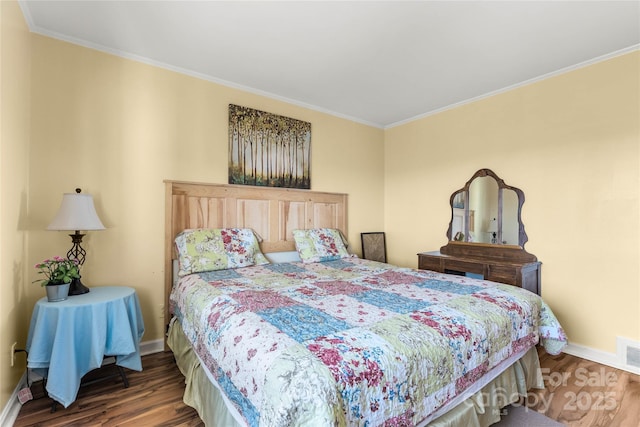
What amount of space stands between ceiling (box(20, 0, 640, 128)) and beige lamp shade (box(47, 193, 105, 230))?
1.26 m

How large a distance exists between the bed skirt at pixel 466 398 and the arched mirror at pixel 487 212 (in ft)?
4.60

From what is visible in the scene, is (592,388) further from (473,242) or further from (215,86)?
(215,86)

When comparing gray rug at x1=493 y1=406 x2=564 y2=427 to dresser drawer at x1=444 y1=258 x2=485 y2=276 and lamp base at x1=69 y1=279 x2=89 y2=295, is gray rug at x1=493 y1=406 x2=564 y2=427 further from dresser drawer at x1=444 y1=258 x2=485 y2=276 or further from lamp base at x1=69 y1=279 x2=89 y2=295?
lamp base at x1=69 y1=279 x2=89 y2=295

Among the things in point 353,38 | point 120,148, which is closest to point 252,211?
point 120,148

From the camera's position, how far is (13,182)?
5.76ft

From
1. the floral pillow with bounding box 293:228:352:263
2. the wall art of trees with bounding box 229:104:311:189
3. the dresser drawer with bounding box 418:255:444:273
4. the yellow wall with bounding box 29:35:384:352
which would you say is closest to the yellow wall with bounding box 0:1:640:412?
the yellow wall with bounding box 29:35:384:352

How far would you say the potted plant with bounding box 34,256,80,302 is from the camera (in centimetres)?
183

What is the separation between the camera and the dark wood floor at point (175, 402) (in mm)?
1697

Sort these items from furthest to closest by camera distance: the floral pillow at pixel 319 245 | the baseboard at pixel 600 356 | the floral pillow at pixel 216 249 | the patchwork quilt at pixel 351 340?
the floral pillow at pixel 319 245
the floral pillow at pixel 216 249
the baseboard at pixel 600 356
the patchwork quilt at pixel 351 340

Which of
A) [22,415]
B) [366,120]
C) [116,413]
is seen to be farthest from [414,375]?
[366,120]

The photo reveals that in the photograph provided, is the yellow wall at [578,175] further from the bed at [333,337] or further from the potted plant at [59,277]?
the potted plant at [59,277]

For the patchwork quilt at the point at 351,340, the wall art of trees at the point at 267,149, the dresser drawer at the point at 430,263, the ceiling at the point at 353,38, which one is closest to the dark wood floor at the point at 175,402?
the patchwork quilt at the point at 351,340

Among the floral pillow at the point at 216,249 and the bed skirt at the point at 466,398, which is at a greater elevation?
the floral pillow at the point at 216,249

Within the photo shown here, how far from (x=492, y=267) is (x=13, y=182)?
368 centimetres
